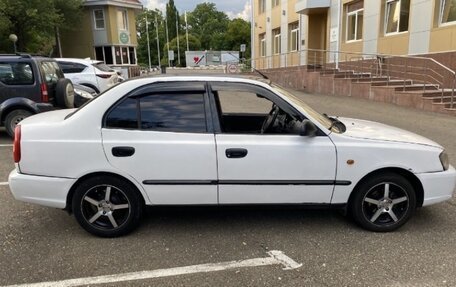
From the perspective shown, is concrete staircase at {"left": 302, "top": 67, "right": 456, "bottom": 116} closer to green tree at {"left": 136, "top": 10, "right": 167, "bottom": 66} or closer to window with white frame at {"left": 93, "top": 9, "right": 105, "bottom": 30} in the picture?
window with white frame at {"left": 93, "top": 9, "right": 105, "bottom": 30}

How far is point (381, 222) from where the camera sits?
3811 mm

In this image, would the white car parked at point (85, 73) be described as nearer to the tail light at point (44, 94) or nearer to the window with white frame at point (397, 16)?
the tail light at point (44, 94)

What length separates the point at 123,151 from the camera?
351cm

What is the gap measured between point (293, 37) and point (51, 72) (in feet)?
63.4

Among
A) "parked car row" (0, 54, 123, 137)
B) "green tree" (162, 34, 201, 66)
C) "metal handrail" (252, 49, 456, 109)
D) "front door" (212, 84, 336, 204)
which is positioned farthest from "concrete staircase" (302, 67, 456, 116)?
"green tree" (162, 34, 201, 66)

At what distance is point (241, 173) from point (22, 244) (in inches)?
87.7

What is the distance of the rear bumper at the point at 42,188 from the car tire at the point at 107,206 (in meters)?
0.11

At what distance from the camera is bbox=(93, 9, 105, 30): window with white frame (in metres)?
32.0

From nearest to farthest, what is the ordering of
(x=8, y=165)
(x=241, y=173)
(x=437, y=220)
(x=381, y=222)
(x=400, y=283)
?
(x=400, y=283) → (x=241, y=173) → (x=381, y=222) → (x=437, y=220) → (x=8, y=165)

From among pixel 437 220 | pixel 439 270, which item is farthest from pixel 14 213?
pixel 437 220

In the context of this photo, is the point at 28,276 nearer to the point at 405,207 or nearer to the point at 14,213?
the point at 14,213

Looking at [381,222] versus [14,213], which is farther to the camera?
[14,213]

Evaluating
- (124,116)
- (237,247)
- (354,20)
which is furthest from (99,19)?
(237,247)

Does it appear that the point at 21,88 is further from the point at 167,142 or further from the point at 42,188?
the point at 167,142
